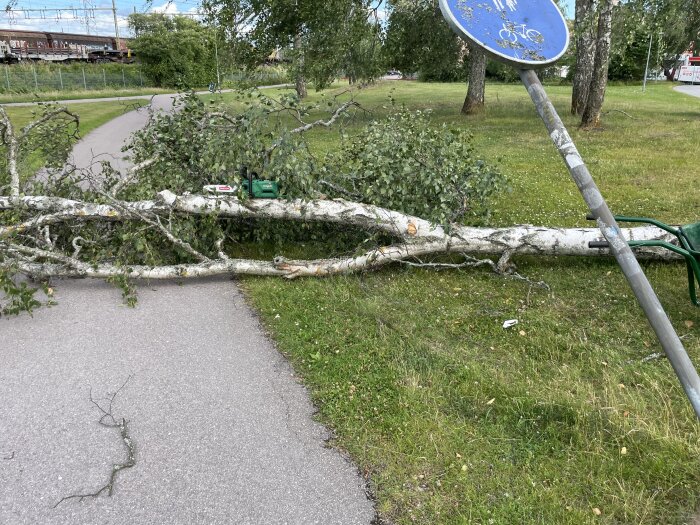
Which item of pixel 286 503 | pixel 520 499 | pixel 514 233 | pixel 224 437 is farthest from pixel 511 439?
A: pixel 514 233

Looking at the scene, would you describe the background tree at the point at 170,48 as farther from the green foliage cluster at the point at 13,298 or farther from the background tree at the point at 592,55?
the green foliage cluster at the point at 13,298

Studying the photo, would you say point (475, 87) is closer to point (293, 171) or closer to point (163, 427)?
point (293, 171)

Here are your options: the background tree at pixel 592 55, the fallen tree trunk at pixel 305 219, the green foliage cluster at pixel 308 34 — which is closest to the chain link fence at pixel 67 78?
the green foliage cluster at pixel 308 34

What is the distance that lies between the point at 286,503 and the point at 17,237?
14.3 feet

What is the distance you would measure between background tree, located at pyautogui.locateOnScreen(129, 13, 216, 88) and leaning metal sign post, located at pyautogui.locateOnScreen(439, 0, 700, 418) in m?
44.0

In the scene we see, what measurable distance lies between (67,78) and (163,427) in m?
42.4

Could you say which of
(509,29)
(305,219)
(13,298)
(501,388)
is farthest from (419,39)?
(509,29)

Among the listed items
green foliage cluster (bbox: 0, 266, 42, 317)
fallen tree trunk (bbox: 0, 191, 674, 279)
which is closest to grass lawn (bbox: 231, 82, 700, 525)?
fallen tree trunk (bbox: 0, 191, 674, 279)

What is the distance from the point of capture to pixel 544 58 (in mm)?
2301

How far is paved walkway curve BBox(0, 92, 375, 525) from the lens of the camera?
2.62 metres

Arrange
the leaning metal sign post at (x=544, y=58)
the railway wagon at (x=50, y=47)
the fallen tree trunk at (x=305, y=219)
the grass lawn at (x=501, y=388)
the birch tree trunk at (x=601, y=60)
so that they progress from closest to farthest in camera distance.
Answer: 1. the leaning metal sign post at (x=544, y=58)
2. the grass lawn at (x=501, y=388)
3. the fallen tree trunk at (x=305, y=219)
4. the birch tree trunk at (x=601, y=60)
5. the railway wagon at (x=50, y=47)

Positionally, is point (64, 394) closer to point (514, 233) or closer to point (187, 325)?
point (187, 325)

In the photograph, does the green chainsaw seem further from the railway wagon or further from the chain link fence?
the railway wagon

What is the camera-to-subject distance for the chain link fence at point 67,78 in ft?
113
